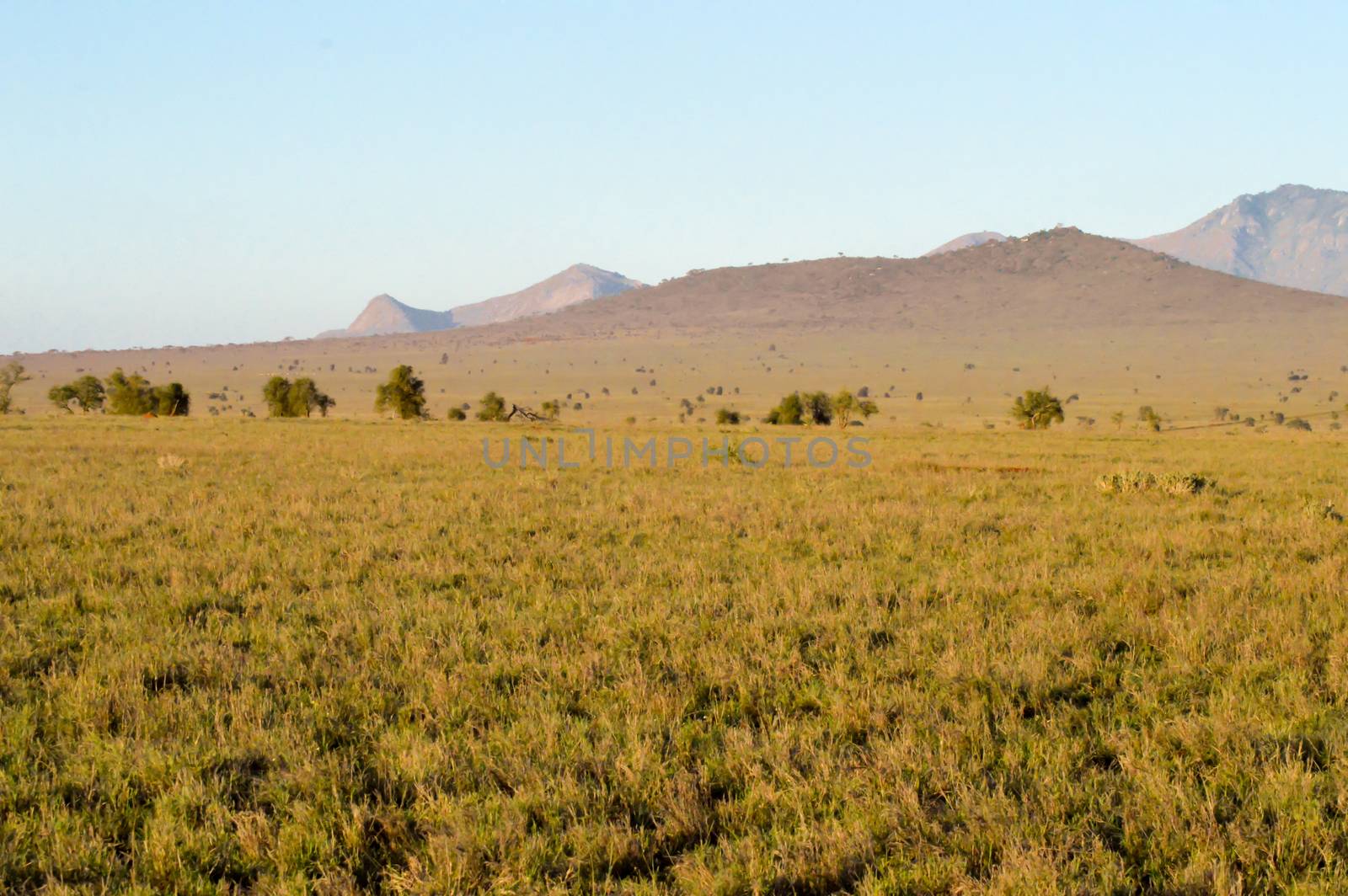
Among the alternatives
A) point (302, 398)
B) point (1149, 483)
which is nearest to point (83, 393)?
point (302, 398)

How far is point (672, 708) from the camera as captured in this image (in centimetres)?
544

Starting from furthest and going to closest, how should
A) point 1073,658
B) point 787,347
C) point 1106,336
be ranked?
point 787,347
point 1106,336
point 1073,658

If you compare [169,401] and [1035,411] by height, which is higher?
[169,401]

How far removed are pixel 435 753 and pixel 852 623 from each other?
12.2ft

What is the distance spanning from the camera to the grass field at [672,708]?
3.84 m

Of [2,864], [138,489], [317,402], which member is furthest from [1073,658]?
[317,402]

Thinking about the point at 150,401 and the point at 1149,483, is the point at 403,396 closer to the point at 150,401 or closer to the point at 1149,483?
the point at 150,401

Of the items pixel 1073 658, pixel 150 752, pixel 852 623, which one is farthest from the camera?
pixel 852 623

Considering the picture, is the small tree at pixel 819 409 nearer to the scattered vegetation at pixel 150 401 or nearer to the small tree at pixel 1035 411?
the small tree at pixel 1035 411

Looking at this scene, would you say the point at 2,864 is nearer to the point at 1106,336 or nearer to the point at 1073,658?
the point at 1073,658

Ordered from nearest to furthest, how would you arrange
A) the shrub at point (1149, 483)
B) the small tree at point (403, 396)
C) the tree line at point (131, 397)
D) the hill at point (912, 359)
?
1. the shrub at point (1149, 483)
2. the small tree at point (403, 396)
3. the tree line at point (131, 397)
4. the hill at point (912, 359)

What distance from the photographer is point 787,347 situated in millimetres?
157750

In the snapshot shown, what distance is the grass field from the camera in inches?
151

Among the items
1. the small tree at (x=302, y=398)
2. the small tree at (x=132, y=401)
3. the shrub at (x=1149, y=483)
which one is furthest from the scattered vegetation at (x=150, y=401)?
the shrub at (x=1149, y=483)
